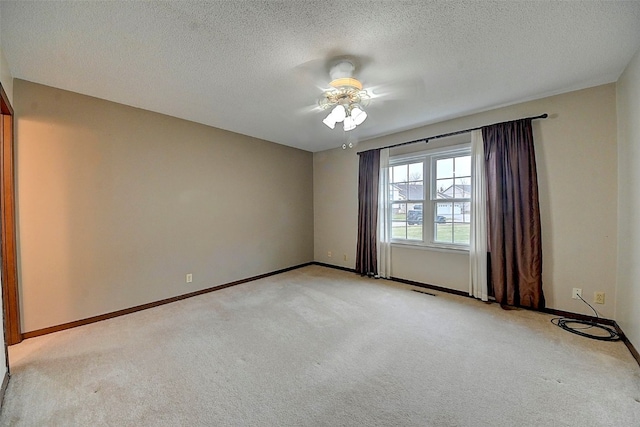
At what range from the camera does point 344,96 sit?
8.18 ft

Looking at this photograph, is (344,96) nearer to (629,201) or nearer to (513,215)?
(513,215)

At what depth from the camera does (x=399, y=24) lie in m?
1.73

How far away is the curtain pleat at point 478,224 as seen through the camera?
10.8 ft

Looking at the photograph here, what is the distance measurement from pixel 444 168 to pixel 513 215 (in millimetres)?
1118

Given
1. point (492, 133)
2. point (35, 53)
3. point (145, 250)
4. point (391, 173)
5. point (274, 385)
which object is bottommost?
point (274, 385)

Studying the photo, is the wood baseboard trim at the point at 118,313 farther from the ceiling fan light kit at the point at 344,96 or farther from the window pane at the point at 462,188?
the window pane at the point at 462,188

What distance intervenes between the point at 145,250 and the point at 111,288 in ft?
1.70

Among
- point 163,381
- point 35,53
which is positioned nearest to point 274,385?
point 163,381

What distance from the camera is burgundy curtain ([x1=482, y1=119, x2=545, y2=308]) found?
297cm

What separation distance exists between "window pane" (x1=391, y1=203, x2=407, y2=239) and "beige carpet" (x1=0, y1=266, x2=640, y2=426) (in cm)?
147

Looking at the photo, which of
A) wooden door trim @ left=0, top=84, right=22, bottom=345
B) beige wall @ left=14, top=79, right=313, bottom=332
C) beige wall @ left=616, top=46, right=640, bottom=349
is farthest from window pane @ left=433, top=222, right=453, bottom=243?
wooden door trim @ left=0, top=84, right=22, bottom=345

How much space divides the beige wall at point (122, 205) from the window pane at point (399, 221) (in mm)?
2242

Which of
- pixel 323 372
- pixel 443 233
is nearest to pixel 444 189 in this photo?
pixel 443 233

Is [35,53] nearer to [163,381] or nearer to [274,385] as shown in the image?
[163,381]
